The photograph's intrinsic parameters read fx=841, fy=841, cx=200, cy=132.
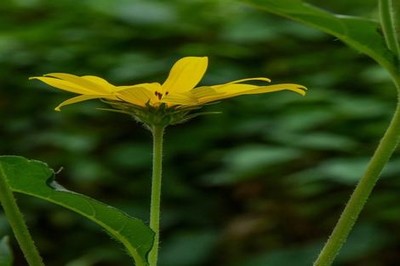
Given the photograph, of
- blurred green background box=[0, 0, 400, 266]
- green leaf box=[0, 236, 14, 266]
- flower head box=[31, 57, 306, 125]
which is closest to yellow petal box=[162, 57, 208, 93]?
flower head box=[31, 57, 306, 125]

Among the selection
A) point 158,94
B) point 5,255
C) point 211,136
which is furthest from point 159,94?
point 211,136

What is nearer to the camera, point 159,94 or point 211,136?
point 159,94

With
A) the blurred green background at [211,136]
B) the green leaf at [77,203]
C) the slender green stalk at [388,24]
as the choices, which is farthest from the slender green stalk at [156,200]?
the blurred green background at [211,136]

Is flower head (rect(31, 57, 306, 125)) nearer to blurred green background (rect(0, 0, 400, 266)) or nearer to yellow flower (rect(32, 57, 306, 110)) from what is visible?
yellow flower (rect(32, 57, 306, 110))

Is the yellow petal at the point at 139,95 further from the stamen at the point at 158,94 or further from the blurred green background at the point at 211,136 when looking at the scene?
the blurred green background at the point at 211,136

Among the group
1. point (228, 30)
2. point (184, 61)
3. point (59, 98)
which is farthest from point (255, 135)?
point (184, 61)

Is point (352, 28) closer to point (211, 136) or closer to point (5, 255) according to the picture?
point (5, 255)

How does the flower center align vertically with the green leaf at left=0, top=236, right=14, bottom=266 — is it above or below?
above

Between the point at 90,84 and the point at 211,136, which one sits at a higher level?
the point at 211,136
